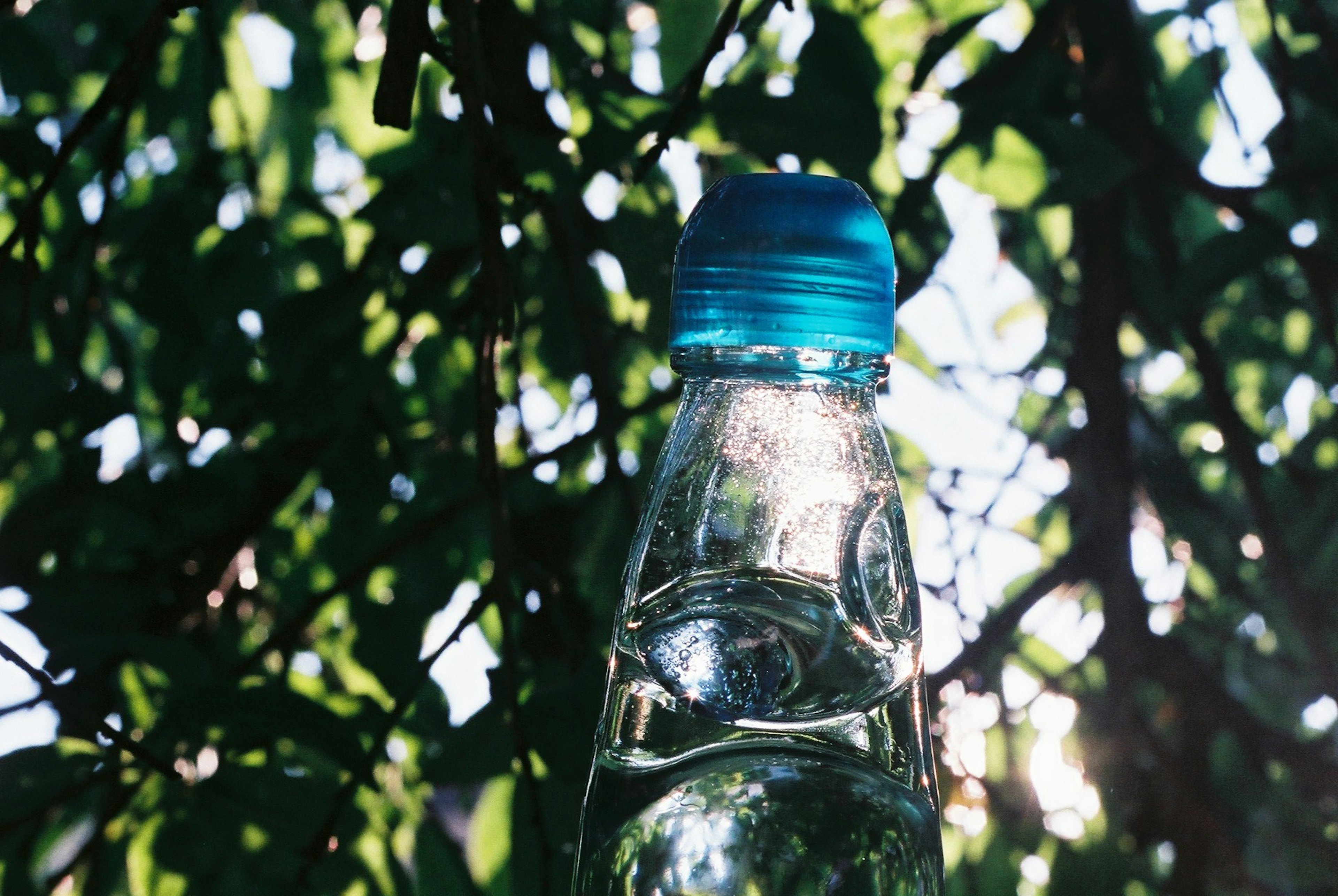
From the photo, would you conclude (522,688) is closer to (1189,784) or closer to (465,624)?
(465,624)

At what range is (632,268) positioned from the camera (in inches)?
19.4

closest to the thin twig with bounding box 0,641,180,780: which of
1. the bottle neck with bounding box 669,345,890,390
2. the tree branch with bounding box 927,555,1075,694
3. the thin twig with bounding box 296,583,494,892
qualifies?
the thin twig with bounding box 296,583,494,892

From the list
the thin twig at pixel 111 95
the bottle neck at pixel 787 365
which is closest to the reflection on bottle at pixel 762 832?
the bottle neck at pixel 787 365

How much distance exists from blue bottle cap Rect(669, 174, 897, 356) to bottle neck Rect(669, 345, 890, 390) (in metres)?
0.01

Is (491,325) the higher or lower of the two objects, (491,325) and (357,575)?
the higher

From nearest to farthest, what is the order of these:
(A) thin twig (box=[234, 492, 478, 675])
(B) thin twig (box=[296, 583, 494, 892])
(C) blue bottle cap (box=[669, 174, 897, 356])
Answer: (C) blue bottle cap (box=[669, 174, 897, 356]) < (B) thin twig (box=[296, 583, 494, 892]) < (A) thin twig (box=[234, 492, 478, 675])

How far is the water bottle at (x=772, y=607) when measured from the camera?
0.31 metres

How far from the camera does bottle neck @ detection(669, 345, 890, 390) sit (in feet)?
1.06

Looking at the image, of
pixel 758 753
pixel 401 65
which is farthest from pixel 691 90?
pixel 758 753

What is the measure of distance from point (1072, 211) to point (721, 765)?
1.36 feet

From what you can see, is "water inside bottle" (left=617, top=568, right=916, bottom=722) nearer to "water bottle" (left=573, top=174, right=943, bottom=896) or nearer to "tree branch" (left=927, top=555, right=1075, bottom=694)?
"water bottle" (left=573, top=174, right=943, bottom=896)

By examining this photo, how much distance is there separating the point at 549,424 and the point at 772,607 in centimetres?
38

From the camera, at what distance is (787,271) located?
299 millimetres

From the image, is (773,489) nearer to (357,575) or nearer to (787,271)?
(787,271)
